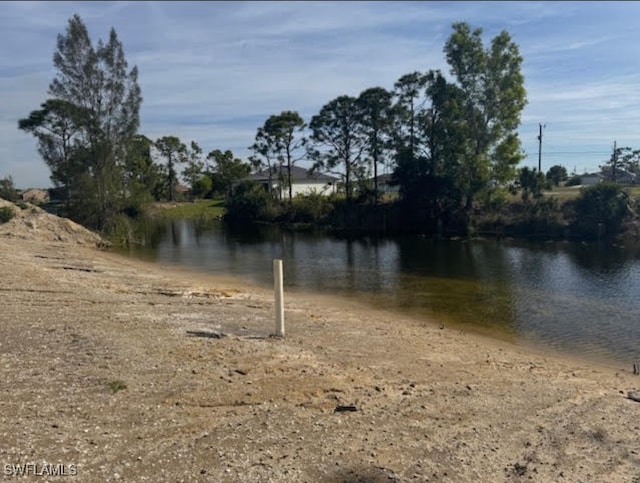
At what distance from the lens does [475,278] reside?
954 inches

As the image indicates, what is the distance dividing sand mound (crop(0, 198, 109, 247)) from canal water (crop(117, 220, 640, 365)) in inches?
130

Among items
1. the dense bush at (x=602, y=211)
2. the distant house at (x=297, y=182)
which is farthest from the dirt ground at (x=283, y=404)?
the distant house at (x=297, y=182)

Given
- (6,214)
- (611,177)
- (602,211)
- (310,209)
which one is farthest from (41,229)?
(611,177)

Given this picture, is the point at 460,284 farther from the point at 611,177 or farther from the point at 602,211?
the point at 611,177

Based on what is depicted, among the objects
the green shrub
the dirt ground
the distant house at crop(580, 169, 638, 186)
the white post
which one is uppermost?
the distant house at crop(580, 169, 638, 186)

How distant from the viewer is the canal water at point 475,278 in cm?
1516

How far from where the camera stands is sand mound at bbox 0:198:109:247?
3023 cm

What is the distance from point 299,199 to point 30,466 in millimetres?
60105

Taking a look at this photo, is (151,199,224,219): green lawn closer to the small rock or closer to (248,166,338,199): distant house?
(248,166,338,199): distant house

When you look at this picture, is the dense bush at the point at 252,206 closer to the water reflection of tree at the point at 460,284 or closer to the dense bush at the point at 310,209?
the dense bush at the point at 310,209

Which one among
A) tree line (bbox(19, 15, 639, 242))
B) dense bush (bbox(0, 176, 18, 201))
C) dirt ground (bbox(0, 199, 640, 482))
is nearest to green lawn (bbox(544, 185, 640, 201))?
tree line (bbox(19, 15, 639, 242))

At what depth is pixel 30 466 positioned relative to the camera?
4711 mm

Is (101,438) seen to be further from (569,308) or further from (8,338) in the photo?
(569,308)

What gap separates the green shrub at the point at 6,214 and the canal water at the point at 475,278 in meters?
6.95
